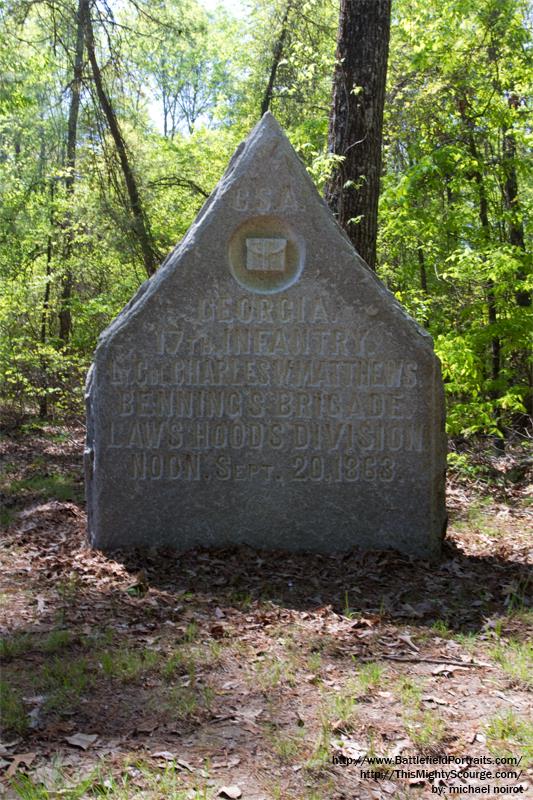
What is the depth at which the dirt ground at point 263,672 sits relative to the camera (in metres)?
2.76

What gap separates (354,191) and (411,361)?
10.3 feet

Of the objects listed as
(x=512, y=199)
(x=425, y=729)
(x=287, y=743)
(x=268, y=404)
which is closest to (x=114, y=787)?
(x=287, y=743)

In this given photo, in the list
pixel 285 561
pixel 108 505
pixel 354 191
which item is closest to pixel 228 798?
pixel 285 561

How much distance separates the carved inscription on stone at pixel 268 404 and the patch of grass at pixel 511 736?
2.36 m

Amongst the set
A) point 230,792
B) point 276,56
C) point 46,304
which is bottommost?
point 230,792

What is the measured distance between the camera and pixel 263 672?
3.61 meters

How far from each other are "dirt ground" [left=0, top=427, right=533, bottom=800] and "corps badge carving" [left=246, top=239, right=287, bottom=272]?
77.7 inches

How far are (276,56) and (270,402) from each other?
10229mm

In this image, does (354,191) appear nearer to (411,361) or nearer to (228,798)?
(411,361)

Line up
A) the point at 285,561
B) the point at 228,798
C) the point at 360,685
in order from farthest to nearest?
the point at 285,561, the point at 360,685, the point at 228,798

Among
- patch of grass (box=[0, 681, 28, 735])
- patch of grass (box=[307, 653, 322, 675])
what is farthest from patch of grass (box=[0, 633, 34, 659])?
patch of grass (box=[307, 653, 322, 675])

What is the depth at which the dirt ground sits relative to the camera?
2.76 meters

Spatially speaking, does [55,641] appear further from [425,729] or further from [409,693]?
A: [425,729]

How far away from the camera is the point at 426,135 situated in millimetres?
10211
